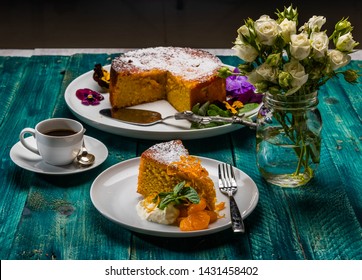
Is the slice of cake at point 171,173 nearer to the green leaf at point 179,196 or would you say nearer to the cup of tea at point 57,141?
the green leaf at point 179,196

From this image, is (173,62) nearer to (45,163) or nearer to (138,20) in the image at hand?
(45,163)

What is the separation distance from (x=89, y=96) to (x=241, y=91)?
2.11 ft

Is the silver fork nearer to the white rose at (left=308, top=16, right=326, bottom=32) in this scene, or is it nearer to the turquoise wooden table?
the turquoise wooden table

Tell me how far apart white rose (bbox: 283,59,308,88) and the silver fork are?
1.30 feet

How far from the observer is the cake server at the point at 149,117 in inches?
102

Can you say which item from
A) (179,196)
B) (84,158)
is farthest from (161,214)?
(84,158)

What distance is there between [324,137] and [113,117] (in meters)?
0.83

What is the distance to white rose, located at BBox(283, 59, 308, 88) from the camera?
6.39ft

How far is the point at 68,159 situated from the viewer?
2332mm

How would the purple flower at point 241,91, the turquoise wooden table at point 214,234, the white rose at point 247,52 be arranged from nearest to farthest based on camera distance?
the turquoise wooden table at point 214,234 → the white rose at point 247,52 → the purple flower at point 241,91

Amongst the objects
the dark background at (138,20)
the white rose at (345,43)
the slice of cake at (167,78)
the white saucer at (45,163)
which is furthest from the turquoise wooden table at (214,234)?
the dark background at (138,20)

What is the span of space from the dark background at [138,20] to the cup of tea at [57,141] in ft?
11.0

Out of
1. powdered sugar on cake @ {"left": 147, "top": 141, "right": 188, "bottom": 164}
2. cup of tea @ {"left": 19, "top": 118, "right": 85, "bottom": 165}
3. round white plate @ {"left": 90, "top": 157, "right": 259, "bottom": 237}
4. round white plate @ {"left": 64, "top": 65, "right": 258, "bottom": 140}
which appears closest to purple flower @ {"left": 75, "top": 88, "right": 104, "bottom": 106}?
round white plate @ {"left": 64, "top": 65, "right": 258, "bottom": 140}

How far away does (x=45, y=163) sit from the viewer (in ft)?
7.74
